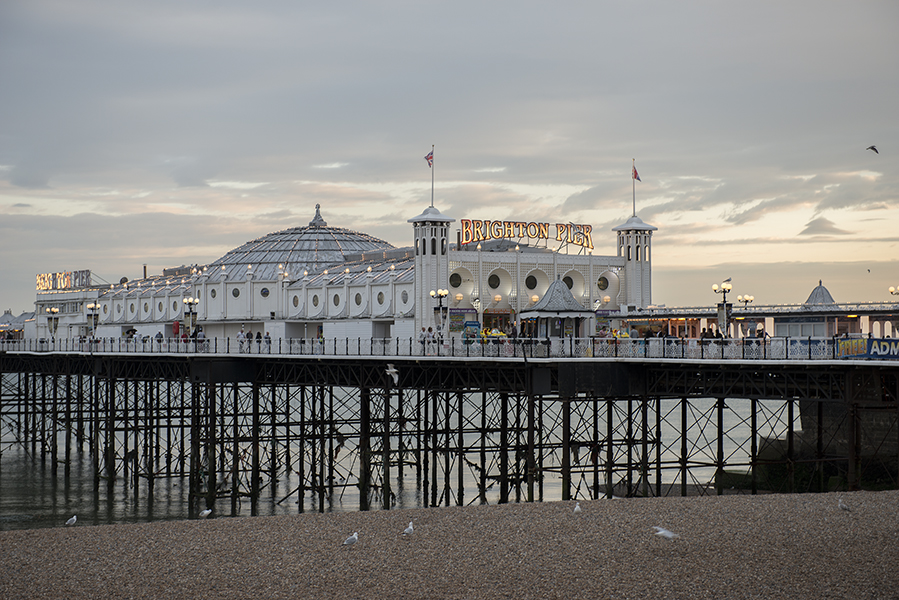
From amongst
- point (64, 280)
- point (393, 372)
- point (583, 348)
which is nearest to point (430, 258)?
point (393, 372)

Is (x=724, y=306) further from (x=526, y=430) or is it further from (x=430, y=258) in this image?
(x=430, y=258)

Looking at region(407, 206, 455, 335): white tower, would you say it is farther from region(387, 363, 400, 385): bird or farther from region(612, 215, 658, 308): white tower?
region(387, 363, 400, 385): bird

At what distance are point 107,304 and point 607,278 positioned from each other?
49104 mm

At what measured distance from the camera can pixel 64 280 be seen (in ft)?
424

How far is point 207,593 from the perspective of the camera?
2333cm

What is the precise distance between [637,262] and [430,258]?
1249 centimetres

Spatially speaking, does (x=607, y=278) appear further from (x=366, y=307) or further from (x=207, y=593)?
(x=207, y=593)

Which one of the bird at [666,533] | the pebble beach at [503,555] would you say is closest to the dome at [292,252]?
the pebble beach at [503,555]

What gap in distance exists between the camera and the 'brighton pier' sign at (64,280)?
12506 centimetres

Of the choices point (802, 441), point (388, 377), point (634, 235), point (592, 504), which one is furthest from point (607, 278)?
point (592, 504)

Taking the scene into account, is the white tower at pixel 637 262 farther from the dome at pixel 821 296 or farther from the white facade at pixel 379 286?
the dome at pixel 821 296

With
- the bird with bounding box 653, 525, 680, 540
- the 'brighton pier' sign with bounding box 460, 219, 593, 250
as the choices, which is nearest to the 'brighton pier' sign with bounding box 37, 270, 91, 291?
the 'brighton pier' sign with bounding box 460, 219, 593, 250

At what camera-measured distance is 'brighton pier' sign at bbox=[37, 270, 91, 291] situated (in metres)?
125

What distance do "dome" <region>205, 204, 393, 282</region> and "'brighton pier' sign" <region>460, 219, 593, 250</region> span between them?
68.4 ft
